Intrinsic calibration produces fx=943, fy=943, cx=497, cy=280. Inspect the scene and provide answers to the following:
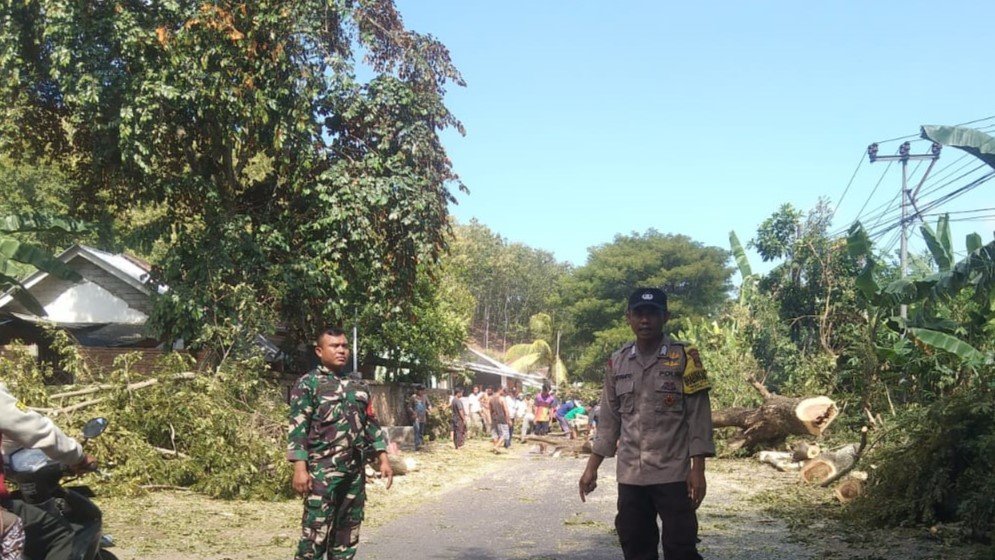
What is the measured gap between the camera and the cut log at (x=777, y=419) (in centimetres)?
1802

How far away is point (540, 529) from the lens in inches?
388

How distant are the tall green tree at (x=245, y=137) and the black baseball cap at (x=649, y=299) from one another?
10671mm

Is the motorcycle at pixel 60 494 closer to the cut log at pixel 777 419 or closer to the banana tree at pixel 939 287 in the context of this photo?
the banana tree at pixel 939 287

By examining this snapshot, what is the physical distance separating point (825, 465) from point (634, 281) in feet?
136

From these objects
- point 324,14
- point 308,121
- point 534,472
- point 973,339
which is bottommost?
point 534,472

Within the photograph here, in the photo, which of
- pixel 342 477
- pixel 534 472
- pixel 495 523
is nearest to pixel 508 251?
pixel 534 472

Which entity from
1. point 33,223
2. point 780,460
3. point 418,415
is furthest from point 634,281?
point 33,223

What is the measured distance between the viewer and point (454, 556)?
809cm

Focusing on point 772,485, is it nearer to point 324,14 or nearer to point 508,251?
point 324,14

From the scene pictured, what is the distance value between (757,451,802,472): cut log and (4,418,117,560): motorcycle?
15017 millimetres

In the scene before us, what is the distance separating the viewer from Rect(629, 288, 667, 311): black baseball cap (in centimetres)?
530

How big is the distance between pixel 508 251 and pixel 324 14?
48.2m

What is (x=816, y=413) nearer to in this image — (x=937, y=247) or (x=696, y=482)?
(x=937, y=247)

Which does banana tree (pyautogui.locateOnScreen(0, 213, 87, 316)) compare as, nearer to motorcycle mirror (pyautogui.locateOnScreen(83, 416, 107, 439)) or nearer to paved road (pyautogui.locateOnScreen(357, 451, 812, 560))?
paved road (pyautogui.locateOnScreen(357, 451, 812, 560))
